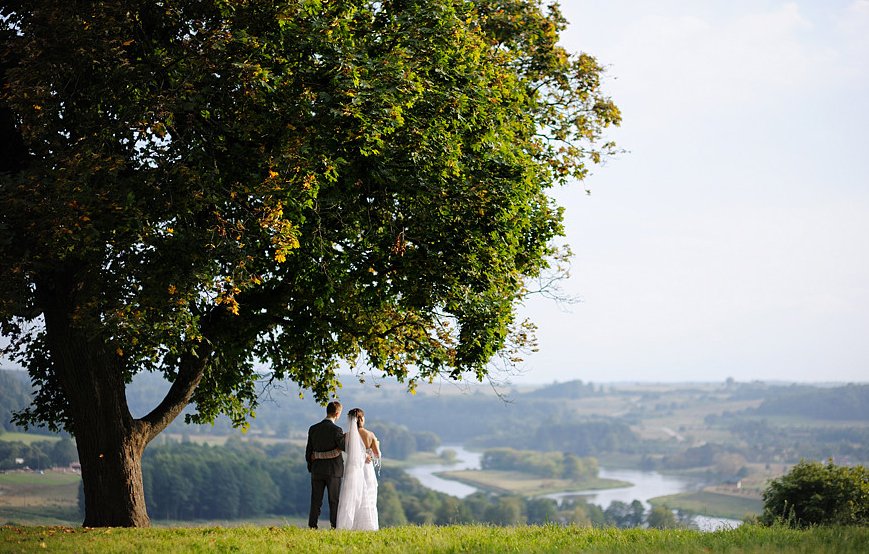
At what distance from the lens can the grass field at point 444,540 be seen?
11898mm

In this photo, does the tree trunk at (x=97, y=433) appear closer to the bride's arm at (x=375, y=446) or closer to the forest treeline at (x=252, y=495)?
the bride's arm at (x=375, y=446)

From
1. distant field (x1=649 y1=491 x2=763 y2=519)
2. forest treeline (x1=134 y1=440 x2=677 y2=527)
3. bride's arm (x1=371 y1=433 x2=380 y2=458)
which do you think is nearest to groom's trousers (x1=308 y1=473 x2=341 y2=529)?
bride's arm (x1=371 y1=433 x2=380 y2=458)

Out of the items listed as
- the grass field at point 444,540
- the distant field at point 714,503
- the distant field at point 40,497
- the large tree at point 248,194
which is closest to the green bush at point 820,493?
the grass field at point 444,540

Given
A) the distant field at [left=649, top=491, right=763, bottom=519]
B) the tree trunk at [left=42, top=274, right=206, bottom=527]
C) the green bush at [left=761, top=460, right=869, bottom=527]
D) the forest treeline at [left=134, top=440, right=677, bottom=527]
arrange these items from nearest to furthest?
the tree trunk at [left=42, top=274, right=206, bottom=527], the green bush at [left=761, top=460, right=869, bottom=527], the forest treeline at [left=134, top=440, right=677, bottom=527], the distant field at [left=649, top=491, right=763, bottom=519]

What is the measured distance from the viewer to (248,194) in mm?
14648

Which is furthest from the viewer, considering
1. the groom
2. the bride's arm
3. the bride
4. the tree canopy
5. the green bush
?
the green bush

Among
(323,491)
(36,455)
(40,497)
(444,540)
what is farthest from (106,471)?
(40,497)

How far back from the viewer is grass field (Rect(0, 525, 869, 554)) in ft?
39.0

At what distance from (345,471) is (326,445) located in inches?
28.2

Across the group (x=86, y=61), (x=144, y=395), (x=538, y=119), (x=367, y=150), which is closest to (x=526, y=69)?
(x=538, y=119)

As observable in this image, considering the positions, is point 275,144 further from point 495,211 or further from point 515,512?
point 515,512

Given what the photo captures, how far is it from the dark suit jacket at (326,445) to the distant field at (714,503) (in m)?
101

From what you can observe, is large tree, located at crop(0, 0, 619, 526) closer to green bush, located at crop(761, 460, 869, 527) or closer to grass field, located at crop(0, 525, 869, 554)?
grass field, located at crop(0, 525, 869, 554)

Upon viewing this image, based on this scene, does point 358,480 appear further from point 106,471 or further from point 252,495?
point 252,495
